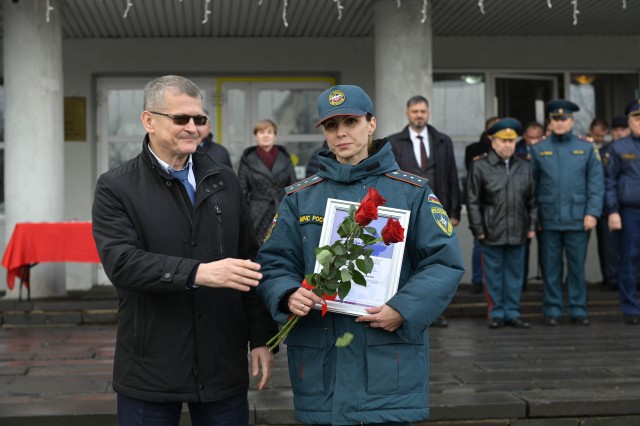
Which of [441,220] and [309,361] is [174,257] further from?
[441,220]

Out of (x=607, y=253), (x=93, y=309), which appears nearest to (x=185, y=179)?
(x=93, y=309)

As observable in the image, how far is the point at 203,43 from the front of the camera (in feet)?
45.4

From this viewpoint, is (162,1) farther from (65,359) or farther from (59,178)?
(65,359)

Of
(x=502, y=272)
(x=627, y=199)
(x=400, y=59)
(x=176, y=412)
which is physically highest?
(x=400, y=59)

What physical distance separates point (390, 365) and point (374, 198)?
64 cm

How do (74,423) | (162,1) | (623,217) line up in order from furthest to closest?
1. (162,1)
2. (623,217)
3. (74,423)

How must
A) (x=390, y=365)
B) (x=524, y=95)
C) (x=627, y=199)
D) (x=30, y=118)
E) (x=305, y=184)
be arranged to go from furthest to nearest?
1. (x=524, y=95)
2. (x=30, y=118)
3. (x=627, y=199)
4. (x=305, y=184)
5. (x=390, y=365)

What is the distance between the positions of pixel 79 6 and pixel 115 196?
8.85 m

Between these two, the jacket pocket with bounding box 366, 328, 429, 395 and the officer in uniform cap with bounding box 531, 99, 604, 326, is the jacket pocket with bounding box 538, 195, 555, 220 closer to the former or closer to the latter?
the officer in uniform cap with bounding box 531, 99, 604, 326

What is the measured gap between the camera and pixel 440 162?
9766mm

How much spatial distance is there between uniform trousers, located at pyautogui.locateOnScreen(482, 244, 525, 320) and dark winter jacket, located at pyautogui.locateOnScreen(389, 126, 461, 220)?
21.7 inches

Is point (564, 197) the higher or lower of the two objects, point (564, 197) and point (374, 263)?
the higher

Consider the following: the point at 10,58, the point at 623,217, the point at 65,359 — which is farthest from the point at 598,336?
the point at 10,58

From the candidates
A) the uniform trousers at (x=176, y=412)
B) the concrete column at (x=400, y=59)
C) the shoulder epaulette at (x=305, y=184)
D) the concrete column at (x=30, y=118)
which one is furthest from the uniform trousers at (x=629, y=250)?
the uniform trousers at (x=176, y=412)
